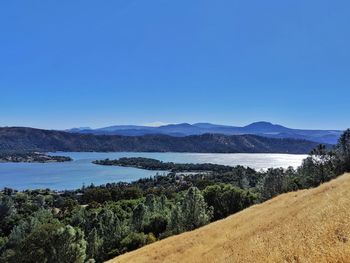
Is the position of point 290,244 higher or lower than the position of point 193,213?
higher

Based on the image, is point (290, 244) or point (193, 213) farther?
point (193, 213)

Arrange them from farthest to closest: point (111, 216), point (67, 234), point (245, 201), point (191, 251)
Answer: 1. point (245, 201)
2. point (111, 216)
3. point (67, 234)
4. point (191, 251)

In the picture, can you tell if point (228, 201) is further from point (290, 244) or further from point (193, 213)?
point (290, 244)

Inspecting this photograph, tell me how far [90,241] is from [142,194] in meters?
110

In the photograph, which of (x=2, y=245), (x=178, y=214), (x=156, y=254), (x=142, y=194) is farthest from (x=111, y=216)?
(x=142, y=194)

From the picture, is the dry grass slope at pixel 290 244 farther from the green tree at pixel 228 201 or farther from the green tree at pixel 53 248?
the green tree at pixel 228 201

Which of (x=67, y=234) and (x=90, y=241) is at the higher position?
(x=67, y=234)

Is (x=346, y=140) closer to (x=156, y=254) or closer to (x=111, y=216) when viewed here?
(x=111, y=216)

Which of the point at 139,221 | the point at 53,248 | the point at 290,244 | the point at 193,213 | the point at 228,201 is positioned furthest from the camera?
the point at 228,201

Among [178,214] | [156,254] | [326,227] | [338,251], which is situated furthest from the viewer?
[178,214]

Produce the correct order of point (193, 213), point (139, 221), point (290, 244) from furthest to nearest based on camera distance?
point (139, 221)
point (193, 213)
point (290, 244)

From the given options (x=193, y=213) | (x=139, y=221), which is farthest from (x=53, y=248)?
(x=139, y=221)

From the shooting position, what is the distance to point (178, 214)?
7119cm

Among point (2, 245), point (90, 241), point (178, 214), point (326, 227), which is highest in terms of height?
point (326, 227)
